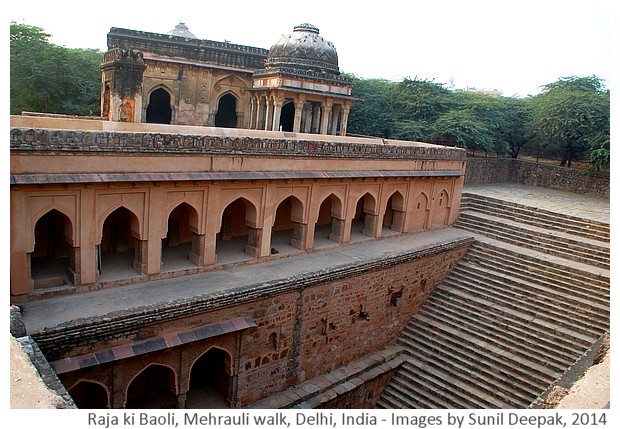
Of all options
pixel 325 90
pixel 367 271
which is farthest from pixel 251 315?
pixel 325 90

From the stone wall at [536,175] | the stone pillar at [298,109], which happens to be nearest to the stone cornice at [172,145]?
the stone pillar at [298,109]

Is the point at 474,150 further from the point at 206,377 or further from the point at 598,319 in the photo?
the point at 206,377

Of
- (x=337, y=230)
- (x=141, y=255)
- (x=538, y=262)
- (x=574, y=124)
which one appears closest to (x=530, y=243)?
(x=538, y=262)

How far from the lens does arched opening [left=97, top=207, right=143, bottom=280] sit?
930 cm

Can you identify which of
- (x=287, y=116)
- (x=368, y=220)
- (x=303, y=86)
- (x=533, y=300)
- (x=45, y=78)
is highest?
(x=303, y=86)

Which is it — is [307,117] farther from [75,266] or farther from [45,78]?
[75,266]

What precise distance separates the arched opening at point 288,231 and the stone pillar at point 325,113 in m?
6.23

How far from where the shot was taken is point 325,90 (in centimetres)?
1825

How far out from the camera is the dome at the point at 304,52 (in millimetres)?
18141

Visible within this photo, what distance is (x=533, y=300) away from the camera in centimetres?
1193

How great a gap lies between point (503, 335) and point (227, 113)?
555 inches

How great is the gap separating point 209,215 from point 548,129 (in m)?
17.2

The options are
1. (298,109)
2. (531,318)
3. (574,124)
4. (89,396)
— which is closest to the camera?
(89,396)

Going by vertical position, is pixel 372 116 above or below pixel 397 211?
above
